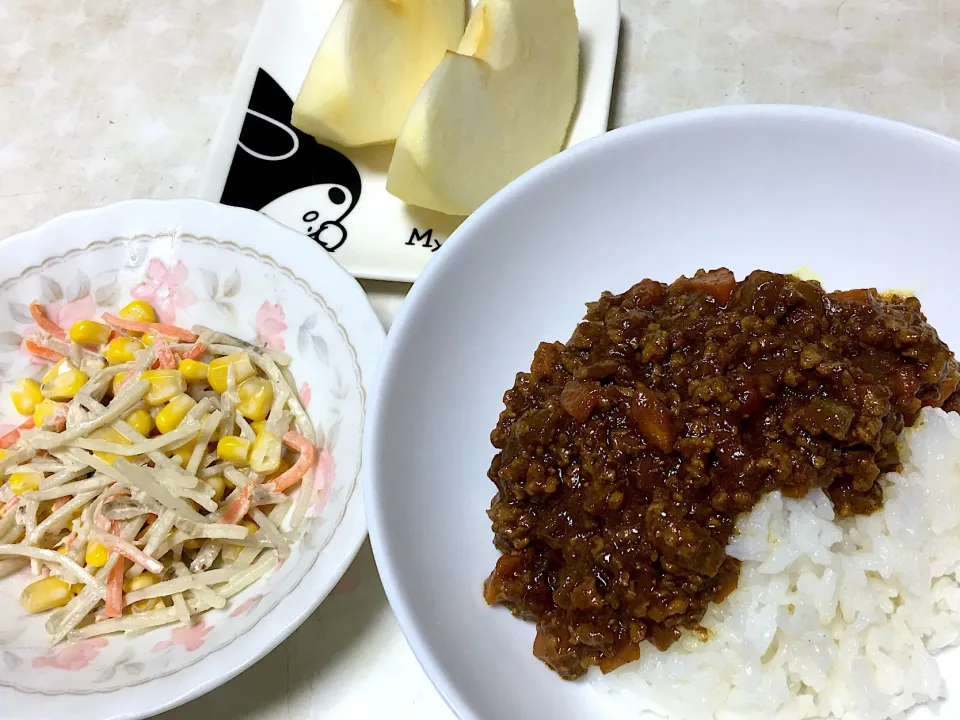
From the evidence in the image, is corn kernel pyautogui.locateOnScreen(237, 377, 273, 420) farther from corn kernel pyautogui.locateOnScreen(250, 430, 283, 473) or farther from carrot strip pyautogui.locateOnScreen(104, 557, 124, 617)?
carrot strip pyautogui.locateOnScreen(104, 557, 124, 617)

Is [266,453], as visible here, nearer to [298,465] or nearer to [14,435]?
[298,465]

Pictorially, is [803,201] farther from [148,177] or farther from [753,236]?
[148,177]

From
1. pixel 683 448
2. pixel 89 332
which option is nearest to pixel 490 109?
pixel 683 448

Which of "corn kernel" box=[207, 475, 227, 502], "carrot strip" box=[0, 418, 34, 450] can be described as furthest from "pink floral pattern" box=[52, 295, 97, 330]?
"corn kernel" box=[207, 475, 227, 502]

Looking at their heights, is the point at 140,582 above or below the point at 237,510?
below

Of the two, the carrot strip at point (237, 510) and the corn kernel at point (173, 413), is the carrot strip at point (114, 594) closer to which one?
the carrot strip at point (237, 510)

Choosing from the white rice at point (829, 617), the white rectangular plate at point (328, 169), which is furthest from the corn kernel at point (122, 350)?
the white rice at point (829, 617)

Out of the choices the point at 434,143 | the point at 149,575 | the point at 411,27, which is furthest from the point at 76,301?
the point at 411,27
